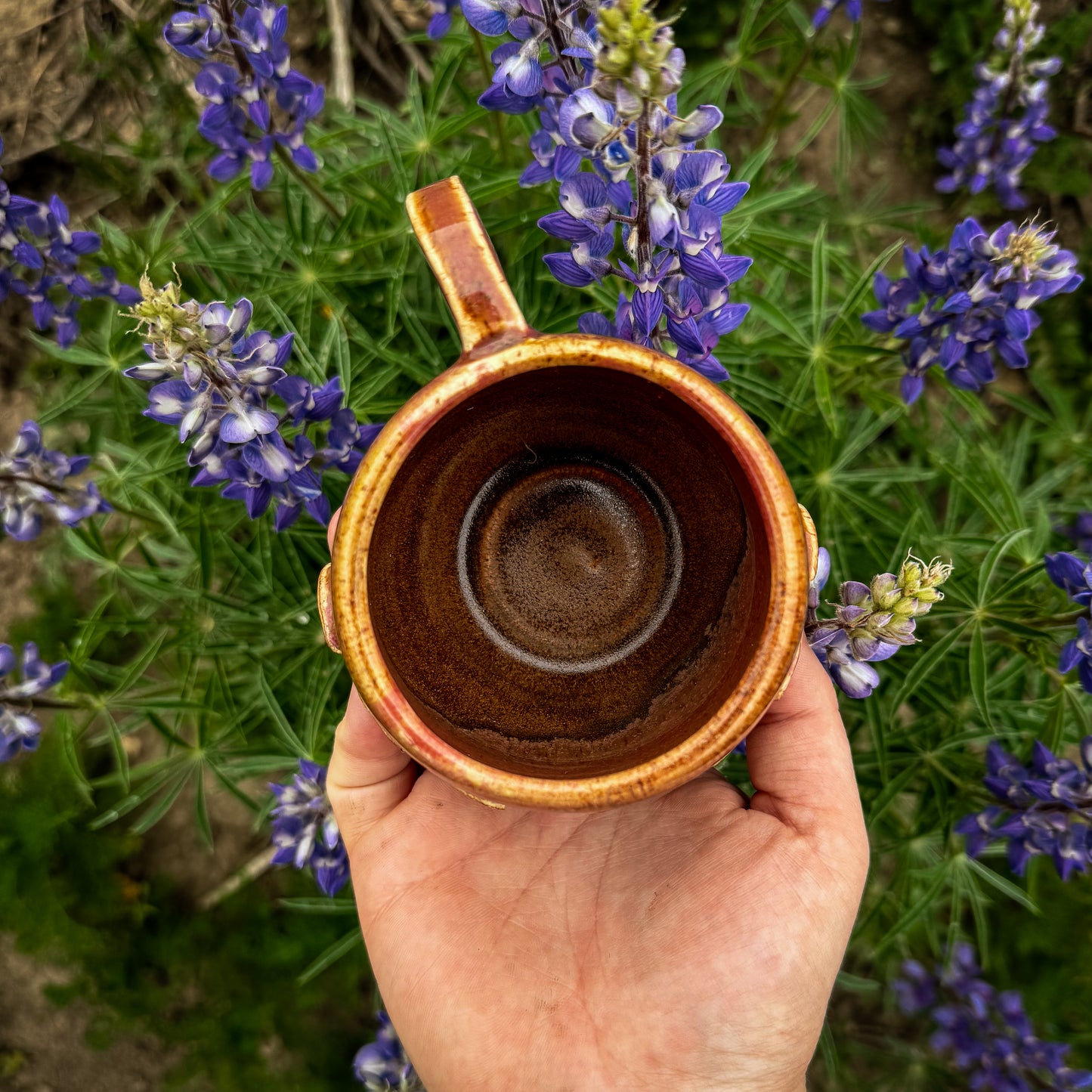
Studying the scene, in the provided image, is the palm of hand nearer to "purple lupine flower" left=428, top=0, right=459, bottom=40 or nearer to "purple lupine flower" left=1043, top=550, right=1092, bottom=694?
"purple lupine flower" left=1043, top=550, right=1092, bottom=694

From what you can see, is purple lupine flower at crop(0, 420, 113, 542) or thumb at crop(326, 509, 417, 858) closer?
thumb at crop(326, 509, 417, 858)

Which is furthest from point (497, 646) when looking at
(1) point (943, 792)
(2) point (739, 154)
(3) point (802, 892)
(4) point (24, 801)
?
(2) point (739, 154)

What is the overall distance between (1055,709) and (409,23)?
3.83 metres

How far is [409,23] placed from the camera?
3797 millimetres

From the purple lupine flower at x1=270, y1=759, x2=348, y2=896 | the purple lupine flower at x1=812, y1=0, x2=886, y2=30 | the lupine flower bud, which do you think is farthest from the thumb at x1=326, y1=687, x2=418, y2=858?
the purple lupine flower at x1=812, y1=0, x2=886, y2=30

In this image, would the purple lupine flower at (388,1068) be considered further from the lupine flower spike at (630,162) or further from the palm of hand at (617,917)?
the lupine flower spike at (630,162)

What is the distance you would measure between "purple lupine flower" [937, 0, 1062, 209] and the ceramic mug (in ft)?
5.86

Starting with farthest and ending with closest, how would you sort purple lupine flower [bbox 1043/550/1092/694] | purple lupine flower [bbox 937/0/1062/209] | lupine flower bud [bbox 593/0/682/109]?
purple lupine flower [bbox 937/0/1062/209] < purple lupine flower [bbox 1043/550/1092/694] < lupine flower bud [bbox 593/0/682/109]

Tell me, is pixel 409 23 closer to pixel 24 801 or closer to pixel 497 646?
pixel 497 646

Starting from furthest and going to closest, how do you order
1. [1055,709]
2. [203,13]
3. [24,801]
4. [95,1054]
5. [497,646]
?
[95,1054] → [24,801] → [1055,709] → [497,646] → [203,13]

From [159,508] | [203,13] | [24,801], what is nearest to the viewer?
[203,13]

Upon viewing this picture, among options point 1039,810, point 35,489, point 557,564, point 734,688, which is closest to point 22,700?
point 35,489

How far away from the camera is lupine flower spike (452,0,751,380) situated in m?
1.34

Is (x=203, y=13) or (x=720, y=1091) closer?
(x=720, y=1091)
